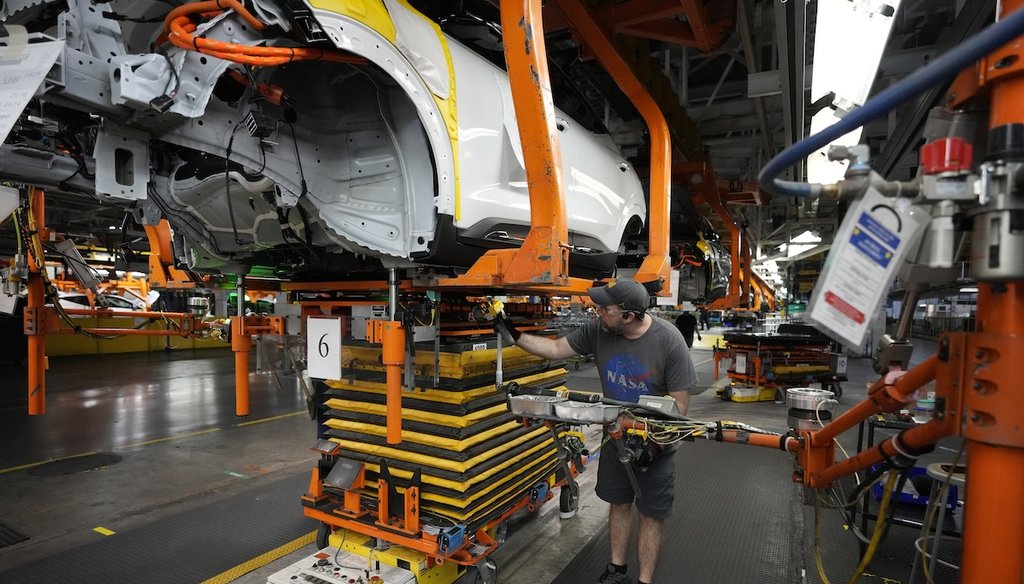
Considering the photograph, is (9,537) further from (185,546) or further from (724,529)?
(724,529)

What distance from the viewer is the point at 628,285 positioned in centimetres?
245

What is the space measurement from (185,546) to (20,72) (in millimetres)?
2911

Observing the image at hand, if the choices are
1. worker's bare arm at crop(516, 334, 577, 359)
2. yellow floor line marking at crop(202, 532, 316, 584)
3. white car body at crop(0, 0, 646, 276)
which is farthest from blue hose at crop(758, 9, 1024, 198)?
yellow floor line marking at crop(202, 532, 316, 584)

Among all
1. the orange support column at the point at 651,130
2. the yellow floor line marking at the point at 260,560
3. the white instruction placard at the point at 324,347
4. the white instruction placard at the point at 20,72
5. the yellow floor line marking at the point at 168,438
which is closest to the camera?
the white instruction placard at the point at 20,72

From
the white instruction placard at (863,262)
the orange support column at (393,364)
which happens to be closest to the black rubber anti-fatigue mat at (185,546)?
the orange support column at (393,364)

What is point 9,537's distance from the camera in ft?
11.1

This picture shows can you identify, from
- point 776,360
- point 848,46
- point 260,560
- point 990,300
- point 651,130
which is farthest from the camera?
point 776,360

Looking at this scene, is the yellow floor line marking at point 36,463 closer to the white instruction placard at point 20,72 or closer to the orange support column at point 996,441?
the white instruction placard at point 20,72

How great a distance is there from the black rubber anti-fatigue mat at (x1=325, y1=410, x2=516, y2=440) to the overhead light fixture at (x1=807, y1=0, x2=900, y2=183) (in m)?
2.20

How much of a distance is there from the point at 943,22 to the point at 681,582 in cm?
523

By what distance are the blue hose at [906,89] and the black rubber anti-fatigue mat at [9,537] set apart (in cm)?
470

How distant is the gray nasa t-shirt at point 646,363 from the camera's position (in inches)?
100

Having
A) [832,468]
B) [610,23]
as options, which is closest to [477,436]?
[832,468]

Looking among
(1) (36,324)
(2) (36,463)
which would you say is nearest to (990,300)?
(1) (36,324)
